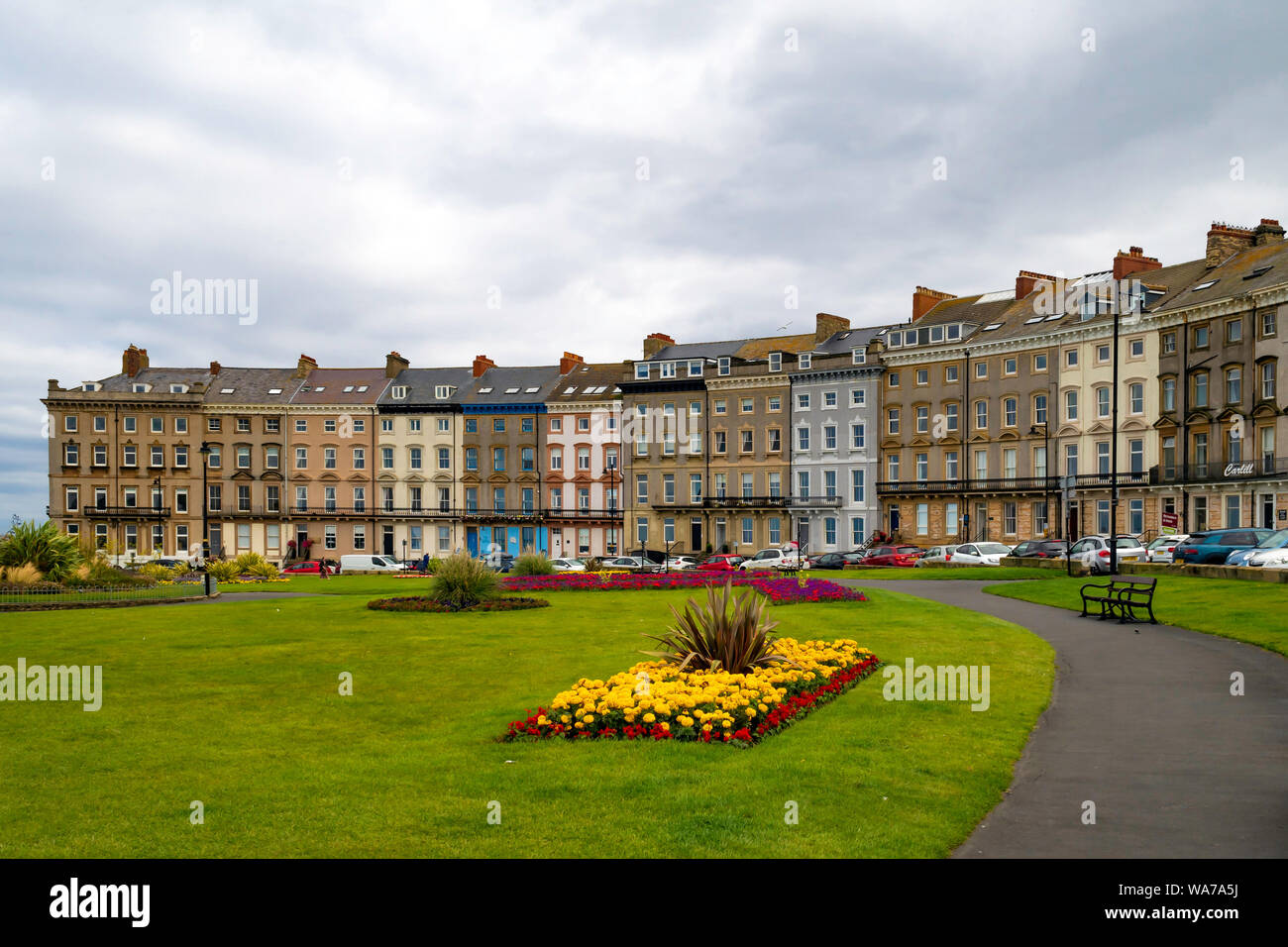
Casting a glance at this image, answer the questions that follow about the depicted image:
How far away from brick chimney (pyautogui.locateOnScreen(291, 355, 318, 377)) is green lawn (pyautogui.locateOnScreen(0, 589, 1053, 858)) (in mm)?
68632

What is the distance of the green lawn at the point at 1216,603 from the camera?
61.1 feet

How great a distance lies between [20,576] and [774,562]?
121 ft

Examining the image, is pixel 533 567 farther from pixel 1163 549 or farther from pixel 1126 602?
pixel 1163 549

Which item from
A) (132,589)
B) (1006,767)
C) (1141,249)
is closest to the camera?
(1006,767)

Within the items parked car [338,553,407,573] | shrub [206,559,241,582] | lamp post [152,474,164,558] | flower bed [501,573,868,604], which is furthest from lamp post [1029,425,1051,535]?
lamp post [152,474,164,558]

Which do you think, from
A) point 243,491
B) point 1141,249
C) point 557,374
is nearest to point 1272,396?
point 1141,249

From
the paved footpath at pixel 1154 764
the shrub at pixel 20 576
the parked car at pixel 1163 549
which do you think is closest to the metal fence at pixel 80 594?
the shrub at pixel 20 576

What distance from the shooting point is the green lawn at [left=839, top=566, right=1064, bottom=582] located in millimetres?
38438

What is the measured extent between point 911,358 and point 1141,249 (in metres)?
15.1

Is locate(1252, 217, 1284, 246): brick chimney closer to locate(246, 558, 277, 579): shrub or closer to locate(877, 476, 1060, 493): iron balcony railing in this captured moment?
locate(877, 476, 1060, 493): iron balcony railing

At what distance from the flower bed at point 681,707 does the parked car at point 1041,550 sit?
34695mm
